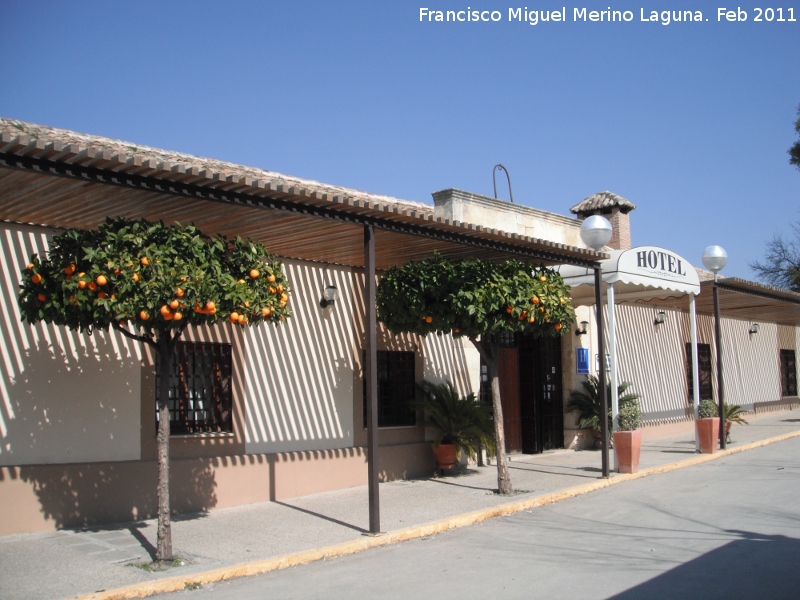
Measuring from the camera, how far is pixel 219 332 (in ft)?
32.8

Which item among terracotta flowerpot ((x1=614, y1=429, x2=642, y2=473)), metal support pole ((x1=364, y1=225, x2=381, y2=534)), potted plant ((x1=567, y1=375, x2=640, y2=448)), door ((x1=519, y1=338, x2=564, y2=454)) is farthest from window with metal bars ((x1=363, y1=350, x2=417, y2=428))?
potted plant ((x1=567, y1=375, x2=640, y2=448))

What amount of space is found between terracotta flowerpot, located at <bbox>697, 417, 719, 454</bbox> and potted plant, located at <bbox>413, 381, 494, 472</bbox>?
14.6 ft

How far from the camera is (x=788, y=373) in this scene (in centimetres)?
2689

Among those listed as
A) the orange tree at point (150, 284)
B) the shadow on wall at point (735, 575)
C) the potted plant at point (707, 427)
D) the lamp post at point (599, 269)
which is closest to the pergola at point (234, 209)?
the orange tree at point (150, 284)

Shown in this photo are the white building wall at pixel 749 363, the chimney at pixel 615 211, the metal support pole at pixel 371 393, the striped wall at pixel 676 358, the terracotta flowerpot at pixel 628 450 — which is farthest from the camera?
the white building wall at pixel 749 363

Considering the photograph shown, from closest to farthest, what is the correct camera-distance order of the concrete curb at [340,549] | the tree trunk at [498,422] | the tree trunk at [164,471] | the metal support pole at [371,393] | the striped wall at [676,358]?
the concrete curb at [340,549] < the tree trunk at [164,471] < the metal support pole at [371,393] < the tree trunk at [498,422] < the striped wall at [676,358]

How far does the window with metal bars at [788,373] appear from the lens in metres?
26.4

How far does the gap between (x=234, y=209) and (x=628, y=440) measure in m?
7.34

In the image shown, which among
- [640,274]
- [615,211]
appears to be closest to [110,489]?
[640,274]

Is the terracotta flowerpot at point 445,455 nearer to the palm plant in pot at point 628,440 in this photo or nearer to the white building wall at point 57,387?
the palm plant in pot at point 628,440

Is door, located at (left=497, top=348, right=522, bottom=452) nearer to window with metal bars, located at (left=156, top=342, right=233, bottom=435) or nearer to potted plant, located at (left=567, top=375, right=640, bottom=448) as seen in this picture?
potted plant, located at (left=567, top=375, right=640, bottom=448)

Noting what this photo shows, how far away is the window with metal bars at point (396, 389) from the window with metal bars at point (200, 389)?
8.18 feet

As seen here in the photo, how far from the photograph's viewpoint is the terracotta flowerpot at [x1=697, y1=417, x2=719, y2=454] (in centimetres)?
1441

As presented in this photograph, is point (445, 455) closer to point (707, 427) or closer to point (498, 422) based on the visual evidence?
point (498, 422)
